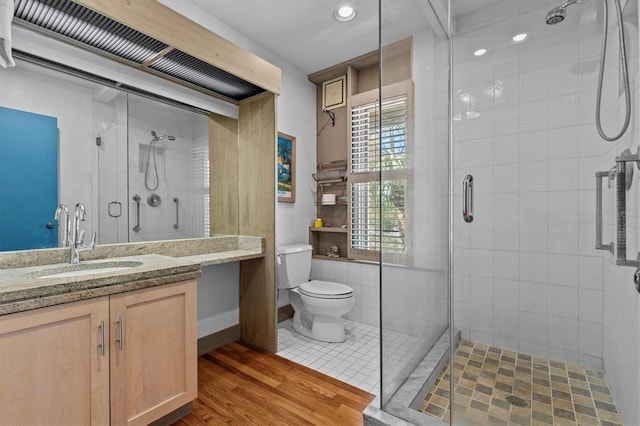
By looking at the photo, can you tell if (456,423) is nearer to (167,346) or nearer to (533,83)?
(167,346)

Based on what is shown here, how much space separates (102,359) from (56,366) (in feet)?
0.48

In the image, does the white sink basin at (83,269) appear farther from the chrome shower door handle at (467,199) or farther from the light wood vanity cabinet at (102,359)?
the chrome shower door handle at (467,199)

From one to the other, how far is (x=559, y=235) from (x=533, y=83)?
0.80 metres

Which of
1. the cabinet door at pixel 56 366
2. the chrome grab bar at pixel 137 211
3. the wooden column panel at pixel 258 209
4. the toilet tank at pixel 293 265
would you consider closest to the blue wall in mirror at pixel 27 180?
the chrome grab bar at pixel 137 211

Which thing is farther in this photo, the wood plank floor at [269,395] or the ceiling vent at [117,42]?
the wood plank floor at [269,395]

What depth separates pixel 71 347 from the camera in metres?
1.16

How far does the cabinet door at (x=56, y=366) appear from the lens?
1.04 meters

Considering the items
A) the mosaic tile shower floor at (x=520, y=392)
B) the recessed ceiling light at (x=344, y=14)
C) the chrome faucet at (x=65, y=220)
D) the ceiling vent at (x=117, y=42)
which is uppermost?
the recessed ceiling light at (x=344, y=14)

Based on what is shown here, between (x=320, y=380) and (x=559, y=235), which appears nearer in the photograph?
(x=559, y=235)

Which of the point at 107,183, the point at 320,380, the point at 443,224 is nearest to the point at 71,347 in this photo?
the point at 107,183

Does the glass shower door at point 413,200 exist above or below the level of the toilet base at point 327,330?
above

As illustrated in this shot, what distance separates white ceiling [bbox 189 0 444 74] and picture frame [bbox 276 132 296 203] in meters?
0.78

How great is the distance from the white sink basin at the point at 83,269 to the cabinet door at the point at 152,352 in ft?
0.70

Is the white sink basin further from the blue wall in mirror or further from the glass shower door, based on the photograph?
the glass shower door
